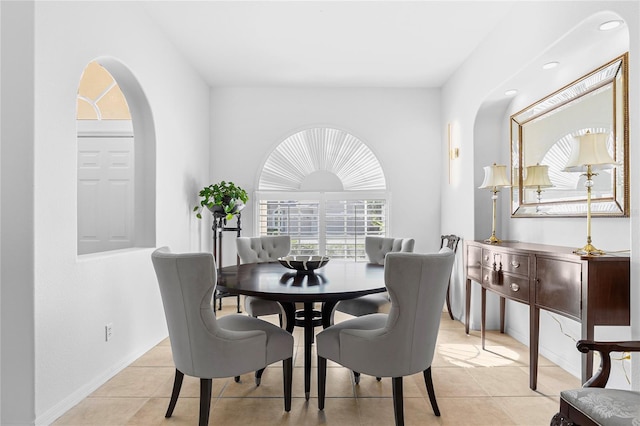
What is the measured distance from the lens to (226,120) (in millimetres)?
4934

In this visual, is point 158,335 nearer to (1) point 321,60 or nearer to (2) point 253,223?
(2) point 253,223

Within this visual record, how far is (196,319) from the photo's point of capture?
6.19 ft

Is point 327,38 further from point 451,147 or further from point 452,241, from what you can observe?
point 452,241

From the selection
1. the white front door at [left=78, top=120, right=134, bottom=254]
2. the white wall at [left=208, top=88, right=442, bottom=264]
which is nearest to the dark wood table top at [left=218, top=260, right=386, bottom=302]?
the white front door at [left=78, top=120, right=134, bottom=254]

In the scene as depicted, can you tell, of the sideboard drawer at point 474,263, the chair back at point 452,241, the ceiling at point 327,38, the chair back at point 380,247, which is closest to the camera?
the ceiling at point 327,38

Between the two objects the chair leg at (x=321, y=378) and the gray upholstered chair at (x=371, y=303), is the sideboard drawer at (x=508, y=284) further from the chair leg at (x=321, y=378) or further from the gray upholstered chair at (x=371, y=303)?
the chair leg at (x=321, y=378)

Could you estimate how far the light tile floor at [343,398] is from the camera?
213 cm

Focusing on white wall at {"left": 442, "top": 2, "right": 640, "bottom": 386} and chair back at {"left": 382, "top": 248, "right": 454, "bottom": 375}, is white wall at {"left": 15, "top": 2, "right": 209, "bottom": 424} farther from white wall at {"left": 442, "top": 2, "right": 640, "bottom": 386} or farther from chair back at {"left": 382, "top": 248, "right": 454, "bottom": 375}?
white wall at {"left": 442, "top": 2, "right": 640, "bottom": 386}

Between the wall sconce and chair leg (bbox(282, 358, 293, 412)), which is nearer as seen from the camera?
chair leg (bbox(282, 358, 293, 412))

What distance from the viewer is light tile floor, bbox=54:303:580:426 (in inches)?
83.9

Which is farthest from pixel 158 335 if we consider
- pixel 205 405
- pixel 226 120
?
pixel 226 120

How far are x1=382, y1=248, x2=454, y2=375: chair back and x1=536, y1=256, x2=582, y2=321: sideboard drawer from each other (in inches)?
27.1

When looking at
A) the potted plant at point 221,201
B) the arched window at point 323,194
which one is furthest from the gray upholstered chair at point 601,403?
the arched window at point 323,194

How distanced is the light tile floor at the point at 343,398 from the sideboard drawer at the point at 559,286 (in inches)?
23.7
